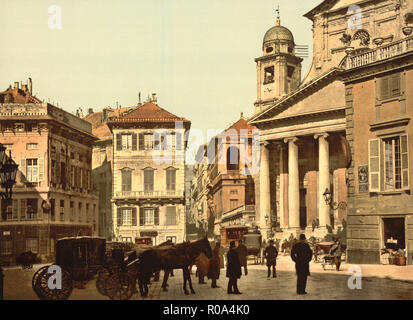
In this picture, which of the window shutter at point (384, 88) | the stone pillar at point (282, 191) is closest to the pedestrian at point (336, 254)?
the window shutter at point (384, 88)

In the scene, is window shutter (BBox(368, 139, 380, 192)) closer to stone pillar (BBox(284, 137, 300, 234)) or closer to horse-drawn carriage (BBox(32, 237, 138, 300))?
horse-drawn carriage (BBox(32, 237, 138, 300))

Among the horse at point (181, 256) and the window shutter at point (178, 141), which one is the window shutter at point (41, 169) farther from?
the horse at point (181, 256)

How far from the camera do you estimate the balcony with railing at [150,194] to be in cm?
5512

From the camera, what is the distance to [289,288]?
19766mm

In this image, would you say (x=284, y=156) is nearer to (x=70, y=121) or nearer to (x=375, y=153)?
(x=70, y=121)

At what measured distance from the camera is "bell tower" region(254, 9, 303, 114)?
2257 inches

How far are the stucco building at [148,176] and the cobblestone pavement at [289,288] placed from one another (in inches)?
1136

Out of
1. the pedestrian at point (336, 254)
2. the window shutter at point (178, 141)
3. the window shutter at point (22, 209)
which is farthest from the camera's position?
the window shutter at point (178, 141)

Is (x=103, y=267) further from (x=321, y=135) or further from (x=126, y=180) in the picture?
(x=126, y=180)

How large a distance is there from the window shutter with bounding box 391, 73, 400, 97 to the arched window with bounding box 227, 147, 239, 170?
37.5 meters

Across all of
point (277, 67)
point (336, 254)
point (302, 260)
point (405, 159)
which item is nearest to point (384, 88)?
point (405, 159)

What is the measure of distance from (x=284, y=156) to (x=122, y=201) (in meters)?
14.7

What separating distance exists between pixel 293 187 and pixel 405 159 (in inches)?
981
